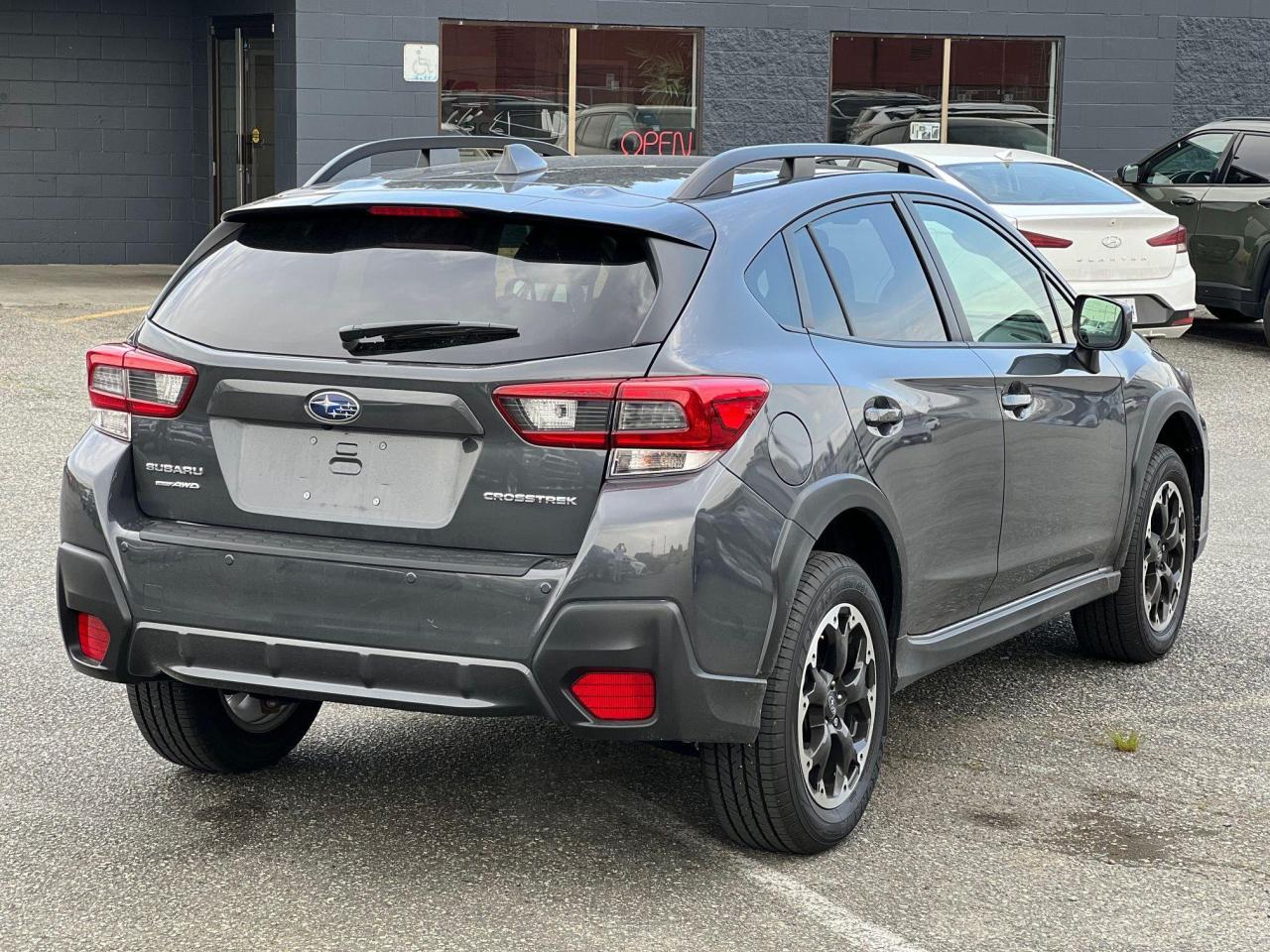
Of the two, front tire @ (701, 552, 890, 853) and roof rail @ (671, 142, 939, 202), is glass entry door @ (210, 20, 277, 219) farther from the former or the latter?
front tire @ (701, 552, 890, 853)

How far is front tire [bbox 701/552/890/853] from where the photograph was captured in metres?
4.11

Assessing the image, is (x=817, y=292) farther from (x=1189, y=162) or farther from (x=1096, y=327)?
(x=1189, y=162)

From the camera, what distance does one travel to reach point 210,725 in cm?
473

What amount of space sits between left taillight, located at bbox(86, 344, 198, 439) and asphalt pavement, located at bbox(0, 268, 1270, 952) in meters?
1.04

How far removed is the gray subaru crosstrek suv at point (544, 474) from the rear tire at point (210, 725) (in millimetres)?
10

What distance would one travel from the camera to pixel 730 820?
4.26 meters

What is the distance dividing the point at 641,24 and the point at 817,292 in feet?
45.5

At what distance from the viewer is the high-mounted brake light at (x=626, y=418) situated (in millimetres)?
3840

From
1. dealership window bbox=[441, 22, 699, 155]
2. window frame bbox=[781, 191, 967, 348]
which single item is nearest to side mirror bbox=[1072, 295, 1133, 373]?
window frame bbox=[781, 191, 967, 348]

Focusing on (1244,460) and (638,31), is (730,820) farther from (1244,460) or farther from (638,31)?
(638,31)

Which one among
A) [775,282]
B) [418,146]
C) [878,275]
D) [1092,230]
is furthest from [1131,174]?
[775,282]

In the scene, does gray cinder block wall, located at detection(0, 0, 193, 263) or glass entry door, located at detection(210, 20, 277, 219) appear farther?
gray cinder block wall, located at detection(0, 0, 193, 263)

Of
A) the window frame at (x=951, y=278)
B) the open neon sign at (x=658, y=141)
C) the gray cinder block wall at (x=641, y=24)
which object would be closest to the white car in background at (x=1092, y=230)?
the open neon sign at (x=658, y=141)

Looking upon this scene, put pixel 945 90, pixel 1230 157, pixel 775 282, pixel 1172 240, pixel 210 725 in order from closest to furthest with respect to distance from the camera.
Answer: pixel 775 282 < pixel 210 725 < pixel 1172 240 < pixel 1230 157 < pixel 945 90
